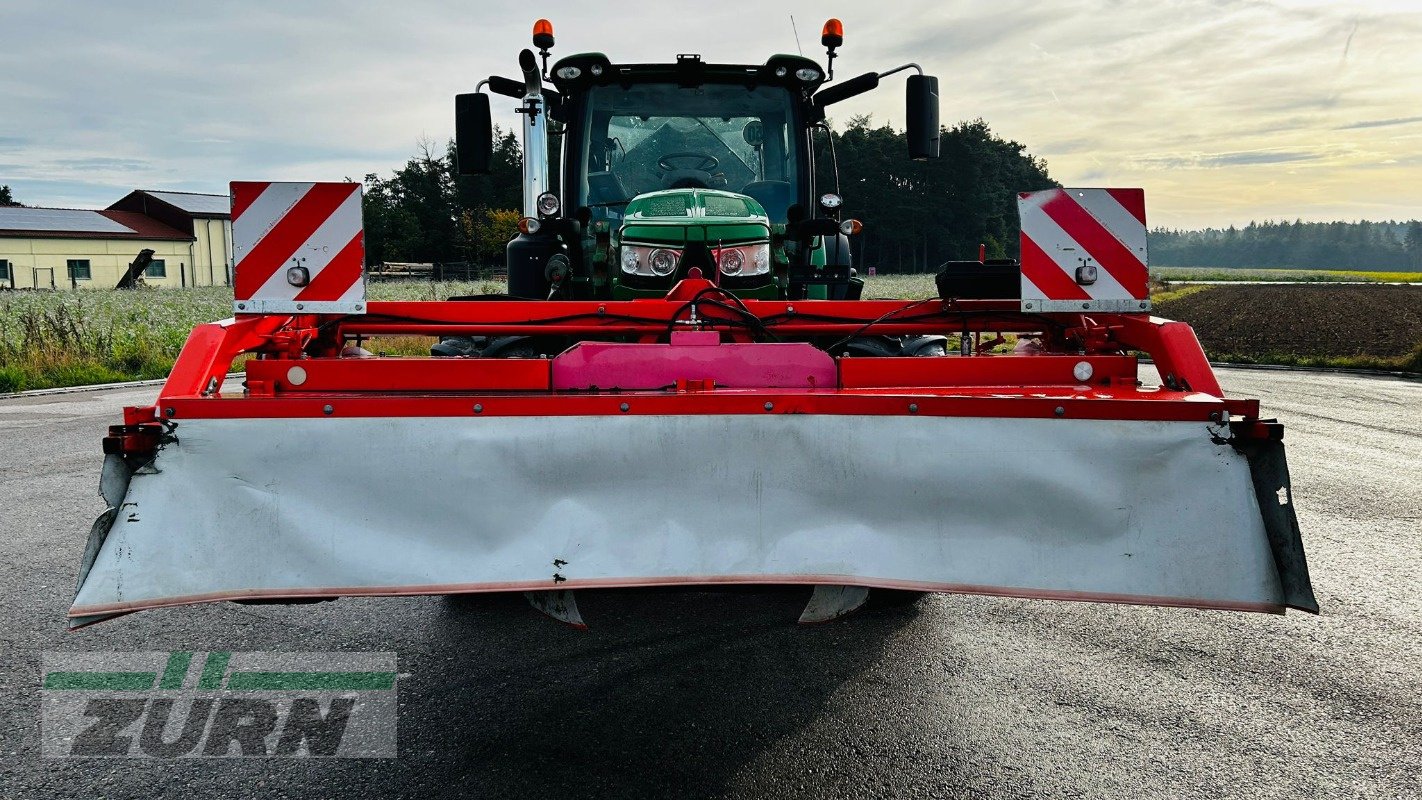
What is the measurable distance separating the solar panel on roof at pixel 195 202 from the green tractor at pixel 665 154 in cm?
7267

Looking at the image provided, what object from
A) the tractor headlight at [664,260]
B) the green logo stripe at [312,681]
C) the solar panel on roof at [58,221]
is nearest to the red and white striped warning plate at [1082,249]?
the tractor headlight at [664,260]

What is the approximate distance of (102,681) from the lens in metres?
3.32

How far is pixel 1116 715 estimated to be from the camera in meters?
3.09

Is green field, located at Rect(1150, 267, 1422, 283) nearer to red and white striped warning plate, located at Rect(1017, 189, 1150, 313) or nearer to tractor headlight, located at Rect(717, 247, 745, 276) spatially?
tractor headlight, located at Rect(717, 247, 745, 276)

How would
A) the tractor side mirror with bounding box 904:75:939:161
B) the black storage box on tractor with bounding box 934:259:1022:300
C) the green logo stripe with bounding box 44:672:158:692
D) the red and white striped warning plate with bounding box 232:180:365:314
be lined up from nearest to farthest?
the green logo stripe with bounding box 44:672:158:692 < the red and white striped warning plate with bounding box 232:180:365:314 < the black storage box on tractor with bounding box 934:259:1022:300 < the tractor side mirror with bounding box 904:75:939:161

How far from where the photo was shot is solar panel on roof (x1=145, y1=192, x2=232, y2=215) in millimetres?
70375

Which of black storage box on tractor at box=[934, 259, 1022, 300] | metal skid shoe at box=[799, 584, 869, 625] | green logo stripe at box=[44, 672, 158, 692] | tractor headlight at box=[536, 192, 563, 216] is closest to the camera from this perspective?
metal skid shoe at box=[799, 584, 869, 625]

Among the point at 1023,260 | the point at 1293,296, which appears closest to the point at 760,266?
the point at 1023,260

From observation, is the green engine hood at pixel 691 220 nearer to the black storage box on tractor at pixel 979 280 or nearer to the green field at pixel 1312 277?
the black storage box on tractor at pixel 979 280

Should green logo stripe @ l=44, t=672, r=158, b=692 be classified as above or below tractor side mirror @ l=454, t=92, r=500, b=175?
below

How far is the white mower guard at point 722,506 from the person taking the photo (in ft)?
8.58

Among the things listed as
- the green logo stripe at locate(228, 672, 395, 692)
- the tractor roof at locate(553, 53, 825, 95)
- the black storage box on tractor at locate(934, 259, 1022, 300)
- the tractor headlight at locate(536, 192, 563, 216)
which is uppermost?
the tractor roof at locate(553, 53, 825, 95)

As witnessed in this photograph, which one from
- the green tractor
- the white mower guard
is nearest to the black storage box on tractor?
the green tractor

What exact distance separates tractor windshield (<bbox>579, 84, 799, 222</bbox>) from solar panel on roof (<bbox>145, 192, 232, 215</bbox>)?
239 ft
